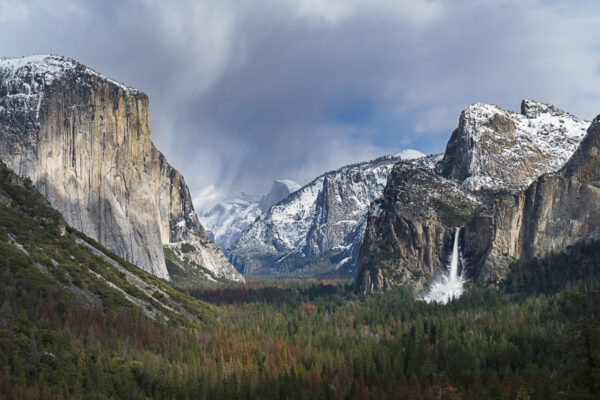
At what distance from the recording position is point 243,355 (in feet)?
414

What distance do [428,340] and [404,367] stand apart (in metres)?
24.6

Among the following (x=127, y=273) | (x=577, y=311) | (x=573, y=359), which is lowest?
(x=573, y=359)

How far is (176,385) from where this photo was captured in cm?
10038

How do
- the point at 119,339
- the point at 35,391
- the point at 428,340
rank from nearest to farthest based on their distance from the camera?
the point at 35,391 < the point at 119,339 < the point at 428,340

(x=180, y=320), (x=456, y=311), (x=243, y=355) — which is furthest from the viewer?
(x=456, y=311)

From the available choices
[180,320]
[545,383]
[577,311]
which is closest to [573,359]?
[545,383]

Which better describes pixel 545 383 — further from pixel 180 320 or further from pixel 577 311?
pixel 180 320

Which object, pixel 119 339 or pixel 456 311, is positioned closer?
pixel 119 339

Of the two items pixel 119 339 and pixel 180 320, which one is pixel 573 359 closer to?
pixel 119 339

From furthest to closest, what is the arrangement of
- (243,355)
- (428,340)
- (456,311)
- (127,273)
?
1. (456,311)
2. (127,273)
3. (428,340)
4. (243,355)

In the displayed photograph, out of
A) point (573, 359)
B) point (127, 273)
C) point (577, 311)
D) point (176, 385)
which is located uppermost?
point (127, 273)

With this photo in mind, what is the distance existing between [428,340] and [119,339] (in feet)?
256

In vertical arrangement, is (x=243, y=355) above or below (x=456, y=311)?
below

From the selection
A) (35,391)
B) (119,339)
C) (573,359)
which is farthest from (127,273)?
(573,359)
